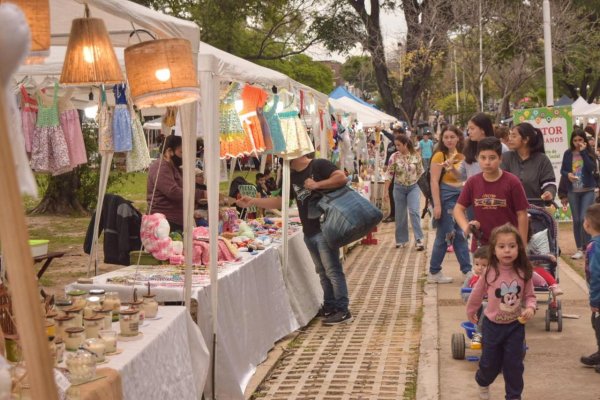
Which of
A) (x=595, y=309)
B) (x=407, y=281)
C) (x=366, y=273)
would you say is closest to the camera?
(x=595, y=309)

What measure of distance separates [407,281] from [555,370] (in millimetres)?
4687

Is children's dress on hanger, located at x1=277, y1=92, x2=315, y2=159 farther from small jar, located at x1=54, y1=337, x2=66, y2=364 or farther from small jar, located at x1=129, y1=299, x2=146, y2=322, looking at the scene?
small jar, located at x1=54, y1=337, x2=66, y2=364

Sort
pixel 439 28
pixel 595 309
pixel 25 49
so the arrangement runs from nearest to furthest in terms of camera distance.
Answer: pixel 25 49
pixel 595 309
pixel 439 28

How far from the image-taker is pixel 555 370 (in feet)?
21.1

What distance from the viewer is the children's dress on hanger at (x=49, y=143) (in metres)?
6.82

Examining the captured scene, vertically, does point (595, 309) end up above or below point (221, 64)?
below

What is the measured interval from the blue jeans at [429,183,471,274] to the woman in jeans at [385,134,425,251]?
9.23ft

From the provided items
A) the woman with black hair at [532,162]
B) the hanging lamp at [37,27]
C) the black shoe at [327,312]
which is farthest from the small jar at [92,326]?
the woman with black hair at [532,162]

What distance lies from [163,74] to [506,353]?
2665mm

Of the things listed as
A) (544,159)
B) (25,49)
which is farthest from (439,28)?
(25,49)

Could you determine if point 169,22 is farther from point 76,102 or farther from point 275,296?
point 76,102

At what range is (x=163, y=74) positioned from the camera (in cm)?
461

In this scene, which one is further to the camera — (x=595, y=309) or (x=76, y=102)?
(x=76, y=102)

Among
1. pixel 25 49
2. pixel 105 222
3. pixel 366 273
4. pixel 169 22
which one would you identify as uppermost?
pixel 169 22
